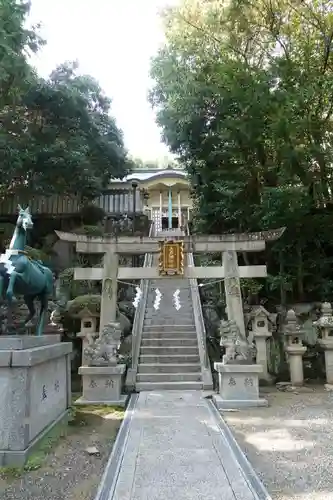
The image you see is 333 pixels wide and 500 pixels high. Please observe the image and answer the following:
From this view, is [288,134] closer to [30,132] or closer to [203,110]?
[203,110]

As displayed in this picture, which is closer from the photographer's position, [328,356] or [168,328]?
[328,356]

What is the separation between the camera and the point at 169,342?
1173cm

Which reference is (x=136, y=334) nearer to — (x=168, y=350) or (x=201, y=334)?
(x=168, y=350)

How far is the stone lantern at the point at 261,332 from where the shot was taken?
1095cm

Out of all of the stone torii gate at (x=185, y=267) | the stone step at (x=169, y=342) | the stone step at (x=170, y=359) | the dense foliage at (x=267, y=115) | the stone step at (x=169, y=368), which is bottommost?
the stone step at (x=169, y=368)

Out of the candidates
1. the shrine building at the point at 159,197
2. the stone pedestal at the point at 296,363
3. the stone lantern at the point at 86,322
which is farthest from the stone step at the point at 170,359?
the shrine building at the point at 159,197

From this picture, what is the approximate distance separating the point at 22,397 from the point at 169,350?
7097 millimetres

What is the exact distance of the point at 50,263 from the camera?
18.5 m

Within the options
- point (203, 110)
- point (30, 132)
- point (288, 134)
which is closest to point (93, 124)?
point (30, 132)

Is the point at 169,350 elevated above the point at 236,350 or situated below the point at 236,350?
below

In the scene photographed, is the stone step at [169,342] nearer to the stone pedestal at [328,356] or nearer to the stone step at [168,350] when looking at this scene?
the stone step at [168,350]

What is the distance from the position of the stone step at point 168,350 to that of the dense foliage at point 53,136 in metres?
8.93

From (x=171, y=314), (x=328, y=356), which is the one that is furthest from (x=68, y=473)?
(x=171, y=314)

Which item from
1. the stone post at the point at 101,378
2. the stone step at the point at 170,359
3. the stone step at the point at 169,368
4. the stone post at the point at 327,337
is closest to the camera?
the stone post at the point at 101,378
